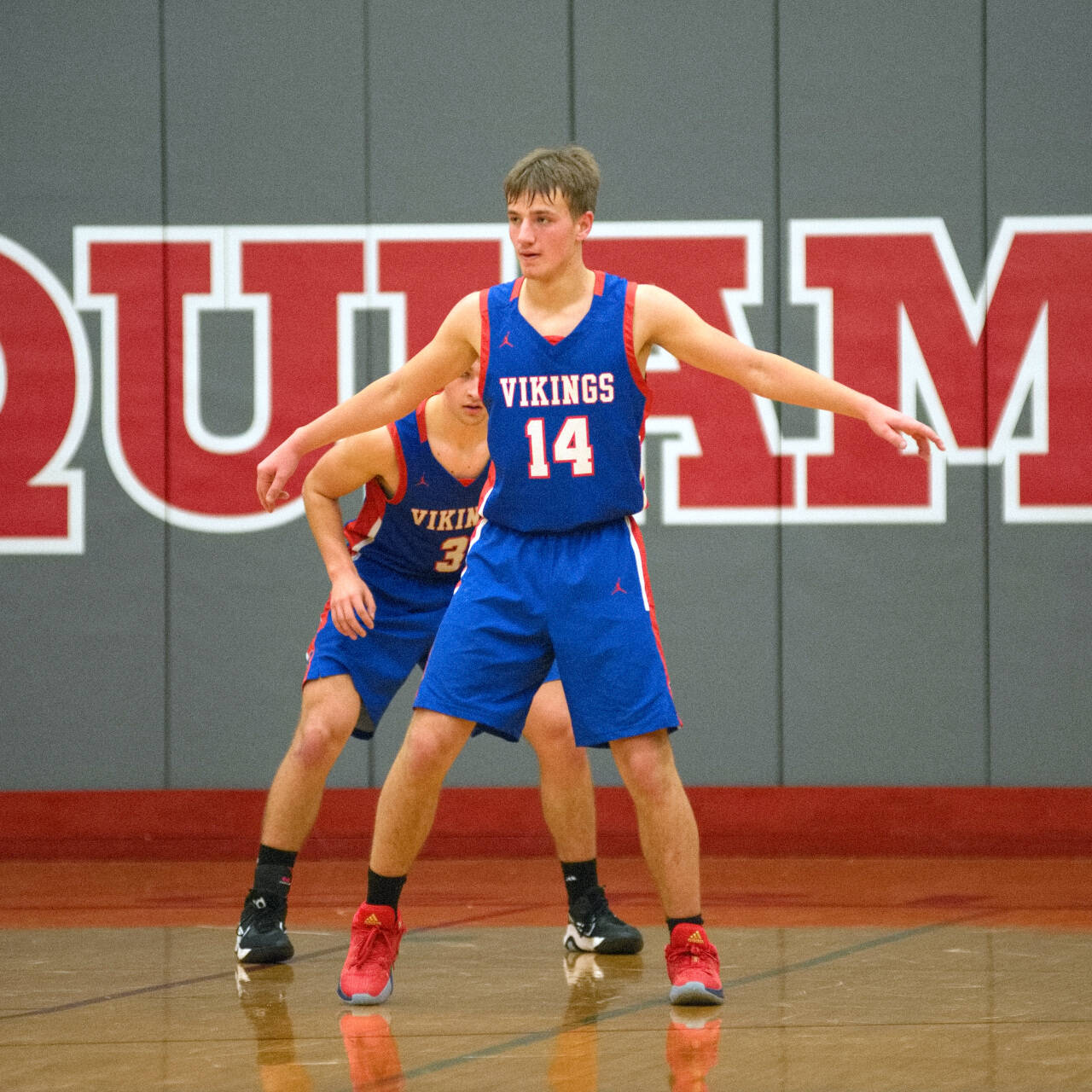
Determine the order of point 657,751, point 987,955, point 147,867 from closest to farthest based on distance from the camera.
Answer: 1. point 657,751
2. point 987,955
3. point 147,867

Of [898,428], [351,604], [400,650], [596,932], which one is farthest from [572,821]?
[898,428]

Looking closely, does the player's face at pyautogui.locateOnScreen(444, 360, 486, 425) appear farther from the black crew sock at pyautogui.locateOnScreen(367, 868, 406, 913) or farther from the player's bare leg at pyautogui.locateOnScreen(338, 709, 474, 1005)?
the black crew sock at pyautogui.locateOnScreen(367, 868, 406, 913)

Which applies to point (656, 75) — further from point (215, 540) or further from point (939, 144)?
point (215, 540)

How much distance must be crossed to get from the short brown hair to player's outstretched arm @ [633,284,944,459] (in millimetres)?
230

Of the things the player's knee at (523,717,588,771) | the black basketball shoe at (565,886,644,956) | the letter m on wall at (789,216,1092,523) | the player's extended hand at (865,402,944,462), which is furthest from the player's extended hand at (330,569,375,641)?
the letter m on wall at (789,216,1092,523)

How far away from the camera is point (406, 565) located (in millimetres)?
4129

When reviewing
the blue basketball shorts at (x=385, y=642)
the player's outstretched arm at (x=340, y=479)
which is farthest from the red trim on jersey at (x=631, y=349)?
the blue basketball shorts at (x=385, y=642)

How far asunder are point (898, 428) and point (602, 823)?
300 centimetres

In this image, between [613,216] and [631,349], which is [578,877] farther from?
[613,216]

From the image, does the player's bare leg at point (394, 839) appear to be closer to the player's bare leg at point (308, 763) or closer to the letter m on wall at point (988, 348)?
the player's bare leg at point (308, 763)

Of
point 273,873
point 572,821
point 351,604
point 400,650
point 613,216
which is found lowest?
point 273,873

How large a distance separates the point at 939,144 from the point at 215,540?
3001 millimetres

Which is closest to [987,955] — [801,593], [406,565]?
[406,565]

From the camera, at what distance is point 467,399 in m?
3.94
